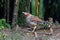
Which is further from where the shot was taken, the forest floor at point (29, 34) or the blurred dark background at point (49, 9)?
the blurred dark background at point (49, 9)

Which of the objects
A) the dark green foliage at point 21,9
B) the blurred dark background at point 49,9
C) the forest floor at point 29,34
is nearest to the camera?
the forest floor at point 29,34

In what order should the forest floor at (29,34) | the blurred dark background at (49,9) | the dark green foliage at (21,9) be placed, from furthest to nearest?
the blurred dark background at (49,9), the dark green foliage at (21,9), the forest floor at (29,34)

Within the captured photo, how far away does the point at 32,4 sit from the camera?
8.66m

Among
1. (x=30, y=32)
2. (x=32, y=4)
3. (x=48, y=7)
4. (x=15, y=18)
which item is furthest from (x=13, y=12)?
(x=48, y=7)

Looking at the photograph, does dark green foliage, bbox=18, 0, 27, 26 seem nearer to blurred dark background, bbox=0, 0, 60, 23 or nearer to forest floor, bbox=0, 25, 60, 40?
blurred dark background, bbox=0, 0, 60, 23

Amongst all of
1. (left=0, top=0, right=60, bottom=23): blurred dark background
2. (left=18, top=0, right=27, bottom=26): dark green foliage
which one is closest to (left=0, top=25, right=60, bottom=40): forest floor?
(left=18, top=0, right=27, bottom=26): dark green foliage

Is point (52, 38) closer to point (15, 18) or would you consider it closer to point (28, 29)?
point (28, 29)

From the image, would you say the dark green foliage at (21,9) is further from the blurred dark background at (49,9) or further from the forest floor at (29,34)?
the forest floor at (29,34)

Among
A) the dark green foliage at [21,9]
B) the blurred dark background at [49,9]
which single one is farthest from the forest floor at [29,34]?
the blurred dark background at [49,9]

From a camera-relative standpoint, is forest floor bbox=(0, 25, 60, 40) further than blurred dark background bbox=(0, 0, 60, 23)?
No

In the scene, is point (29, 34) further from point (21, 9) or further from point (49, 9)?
point (49, 9)

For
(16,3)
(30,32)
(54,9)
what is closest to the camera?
(30,32)

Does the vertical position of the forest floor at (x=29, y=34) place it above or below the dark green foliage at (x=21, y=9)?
below

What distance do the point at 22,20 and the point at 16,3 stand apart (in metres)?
0.93
